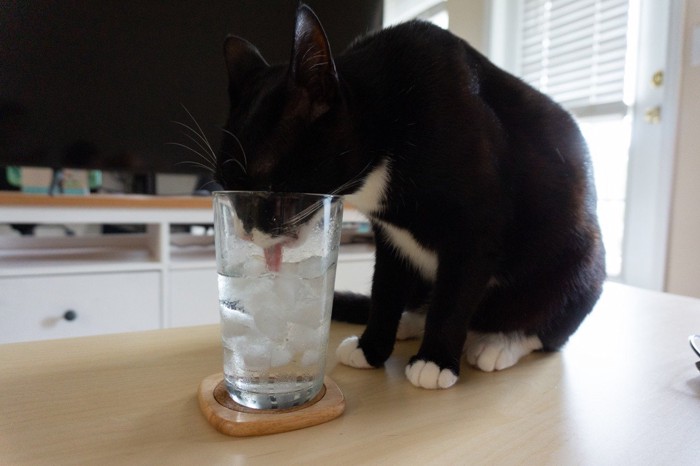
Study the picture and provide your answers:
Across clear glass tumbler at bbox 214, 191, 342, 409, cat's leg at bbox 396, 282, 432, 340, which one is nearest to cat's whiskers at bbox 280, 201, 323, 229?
clear glass tumbler at bbox 214, 191, 342, 409

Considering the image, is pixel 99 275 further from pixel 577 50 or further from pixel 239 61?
pixel 577 50

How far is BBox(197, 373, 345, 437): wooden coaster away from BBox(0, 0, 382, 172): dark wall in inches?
41.6

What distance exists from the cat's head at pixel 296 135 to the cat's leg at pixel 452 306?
6.3 inches

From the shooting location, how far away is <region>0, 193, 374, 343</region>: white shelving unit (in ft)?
→ 4.18

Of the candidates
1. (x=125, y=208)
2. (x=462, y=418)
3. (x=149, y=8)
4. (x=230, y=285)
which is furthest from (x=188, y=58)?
(x=462, y=418)

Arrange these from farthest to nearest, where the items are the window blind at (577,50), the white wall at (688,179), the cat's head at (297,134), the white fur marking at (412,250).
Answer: the window blind at (577,50) < the white wall at (688,179) < the white fur marking at (412,250) < the cat's head at (297,134)

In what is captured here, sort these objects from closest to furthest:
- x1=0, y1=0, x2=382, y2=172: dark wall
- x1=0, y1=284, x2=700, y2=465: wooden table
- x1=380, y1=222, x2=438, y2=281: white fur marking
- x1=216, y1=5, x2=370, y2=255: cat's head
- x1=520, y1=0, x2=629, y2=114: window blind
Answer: x1=0, y1=284, x2=700, y2=465: wooden table
x1=216, y1=5, x2=370, y2=255: cat's head
x1=380, y1=222, x2=438, y2=281: white fur marking
x1=0, y1=0, x2=382, y2=172: dark wall
x1=520, y1=0, x2=629, y2=114: window blind

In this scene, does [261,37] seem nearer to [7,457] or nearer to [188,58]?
[188,58]

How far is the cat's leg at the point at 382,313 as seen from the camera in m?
0.58

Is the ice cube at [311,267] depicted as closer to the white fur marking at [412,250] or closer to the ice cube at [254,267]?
the ice cube at [254,267]

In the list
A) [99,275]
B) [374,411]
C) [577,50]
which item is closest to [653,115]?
[577,50]

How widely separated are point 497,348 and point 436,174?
0.76 feet

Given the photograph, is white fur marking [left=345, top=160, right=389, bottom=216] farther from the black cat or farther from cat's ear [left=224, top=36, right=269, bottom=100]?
cat's ear [left=224, top=36, right=269, bottom=100]

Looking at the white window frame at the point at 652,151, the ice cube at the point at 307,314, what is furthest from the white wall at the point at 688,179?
the ice cube at the point at 307,314
